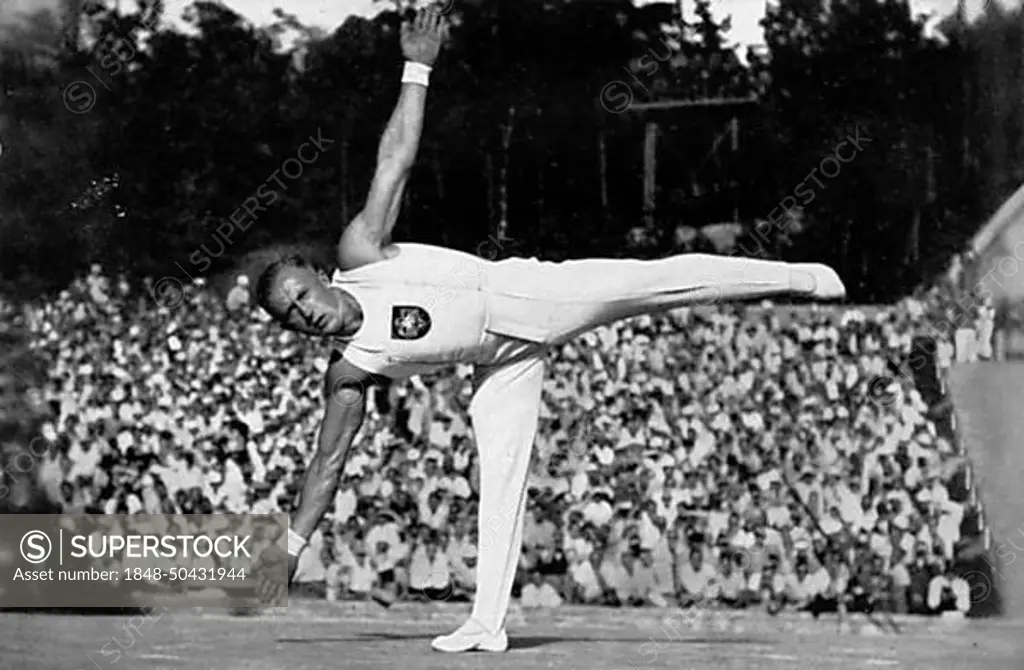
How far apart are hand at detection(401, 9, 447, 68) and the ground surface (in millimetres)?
1766

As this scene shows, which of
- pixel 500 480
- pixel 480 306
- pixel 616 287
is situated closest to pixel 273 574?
pixel 500 480

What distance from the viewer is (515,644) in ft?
22.8

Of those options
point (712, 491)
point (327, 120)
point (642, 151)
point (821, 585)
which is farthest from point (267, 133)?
point (821, 585)

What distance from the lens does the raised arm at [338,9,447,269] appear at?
6.95m

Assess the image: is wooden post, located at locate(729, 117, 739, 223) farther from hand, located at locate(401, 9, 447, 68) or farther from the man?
hand, located at locate(401, 9, 447, 68)

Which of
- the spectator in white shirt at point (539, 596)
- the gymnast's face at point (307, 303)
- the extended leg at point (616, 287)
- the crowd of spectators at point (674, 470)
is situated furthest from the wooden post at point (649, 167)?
the spectator in white shirt at point (539, 596)

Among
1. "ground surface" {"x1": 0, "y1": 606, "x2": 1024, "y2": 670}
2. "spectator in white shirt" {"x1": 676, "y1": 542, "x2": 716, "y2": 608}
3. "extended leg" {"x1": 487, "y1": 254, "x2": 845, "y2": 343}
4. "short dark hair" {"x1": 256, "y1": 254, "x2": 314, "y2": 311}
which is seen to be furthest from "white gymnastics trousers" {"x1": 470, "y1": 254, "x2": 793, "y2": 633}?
"short dark hair" {"x1": 256, "y1": 254, "x2": 314, "y2": 311}

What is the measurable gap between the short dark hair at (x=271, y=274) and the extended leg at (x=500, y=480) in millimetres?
703

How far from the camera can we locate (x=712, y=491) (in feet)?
23.3

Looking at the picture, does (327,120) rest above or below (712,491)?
above

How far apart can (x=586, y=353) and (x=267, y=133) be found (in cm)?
127

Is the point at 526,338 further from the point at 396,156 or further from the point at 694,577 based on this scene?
the point at 694,577

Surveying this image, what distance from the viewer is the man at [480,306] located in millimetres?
6852

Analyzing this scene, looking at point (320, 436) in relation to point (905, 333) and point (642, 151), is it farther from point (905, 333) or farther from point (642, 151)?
point (905, 333)
